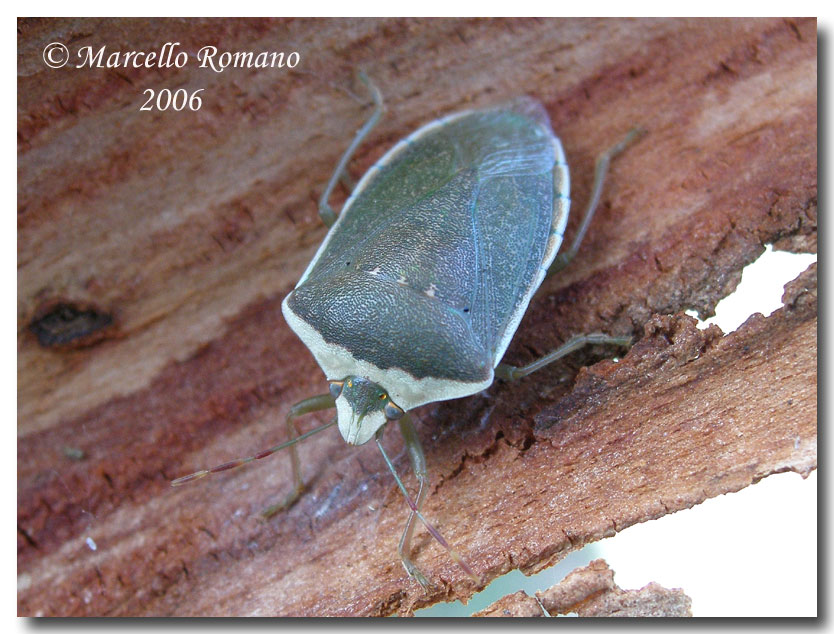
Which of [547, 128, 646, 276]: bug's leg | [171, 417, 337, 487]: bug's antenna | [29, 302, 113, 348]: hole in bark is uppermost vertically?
[547, 128, 646, 276]: bug's leg

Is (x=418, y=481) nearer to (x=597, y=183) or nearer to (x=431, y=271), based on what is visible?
(x=431, y=271)

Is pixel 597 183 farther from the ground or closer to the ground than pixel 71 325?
farther from the ground

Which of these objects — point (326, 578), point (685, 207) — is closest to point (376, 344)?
point (326, 578)

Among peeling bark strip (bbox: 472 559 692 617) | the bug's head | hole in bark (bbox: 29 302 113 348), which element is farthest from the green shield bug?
hole in bark (bbox: 29 302 113 348)

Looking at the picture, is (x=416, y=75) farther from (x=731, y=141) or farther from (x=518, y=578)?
(x=518, y=578)

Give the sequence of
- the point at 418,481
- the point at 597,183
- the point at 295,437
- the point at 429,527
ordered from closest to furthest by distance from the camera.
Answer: the point at 429,527, the point at 418,481, the point at 295,437, the point at 597,183

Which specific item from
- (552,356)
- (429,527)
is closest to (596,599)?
(429,527)

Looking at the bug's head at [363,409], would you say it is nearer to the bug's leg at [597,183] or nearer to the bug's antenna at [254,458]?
the bug's antenna at [254,458]

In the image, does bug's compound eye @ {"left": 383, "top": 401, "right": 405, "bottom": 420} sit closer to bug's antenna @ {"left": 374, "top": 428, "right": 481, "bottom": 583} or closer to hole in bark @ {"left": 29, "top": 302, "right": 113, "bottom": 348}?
bug's antenna @ {"left": 374, "top": 428, "right": 481, "bottom": 583}
